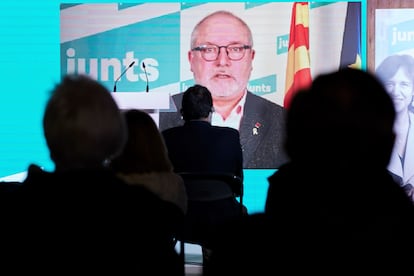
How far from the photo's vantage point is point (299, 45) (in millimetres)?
5852

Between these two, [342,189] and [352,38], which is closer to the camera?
[342,189]

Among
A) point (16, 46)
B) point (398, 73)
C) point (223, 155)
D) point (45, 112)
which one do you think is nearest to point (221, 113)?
point (398, 73)

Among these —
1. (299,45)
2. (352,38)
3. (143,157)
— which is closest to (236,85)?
(299,45)

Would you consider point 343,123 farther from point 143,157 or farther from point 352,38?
point 352,38

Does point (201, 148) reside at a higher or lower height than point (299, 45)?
lower

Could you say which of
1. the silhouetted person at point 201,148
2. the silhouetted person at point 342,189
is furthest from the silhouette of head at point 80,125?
the silhouetted person at point 201,148

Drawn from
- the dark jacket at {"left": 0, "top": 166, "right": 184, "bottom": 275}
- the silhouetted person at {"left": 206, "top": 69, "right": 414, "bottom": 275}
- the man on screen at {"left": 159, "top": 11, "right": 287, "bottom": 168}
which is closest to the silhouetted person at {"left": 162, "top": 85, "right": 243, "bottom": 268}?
Result: the dark jacket at {"left": 0, "top": 166, "right": 184, "bottom": 275}

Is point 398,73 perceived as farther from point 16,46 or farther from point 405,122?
point 16,46

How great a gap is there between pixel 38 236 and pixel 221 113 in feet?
15.4

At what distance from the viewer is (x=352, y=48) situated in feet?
19.1

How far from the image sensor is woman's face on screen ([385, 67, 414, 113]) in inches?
229

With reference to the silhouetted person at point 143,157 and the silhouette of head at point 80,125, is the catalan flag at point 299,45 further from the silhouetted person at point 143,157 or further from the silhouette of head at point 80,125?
the silhouette of head at point 80,125

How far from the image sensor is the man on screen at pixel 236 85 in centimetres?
592

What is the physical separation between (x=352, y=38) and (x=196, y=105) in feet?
8.64
